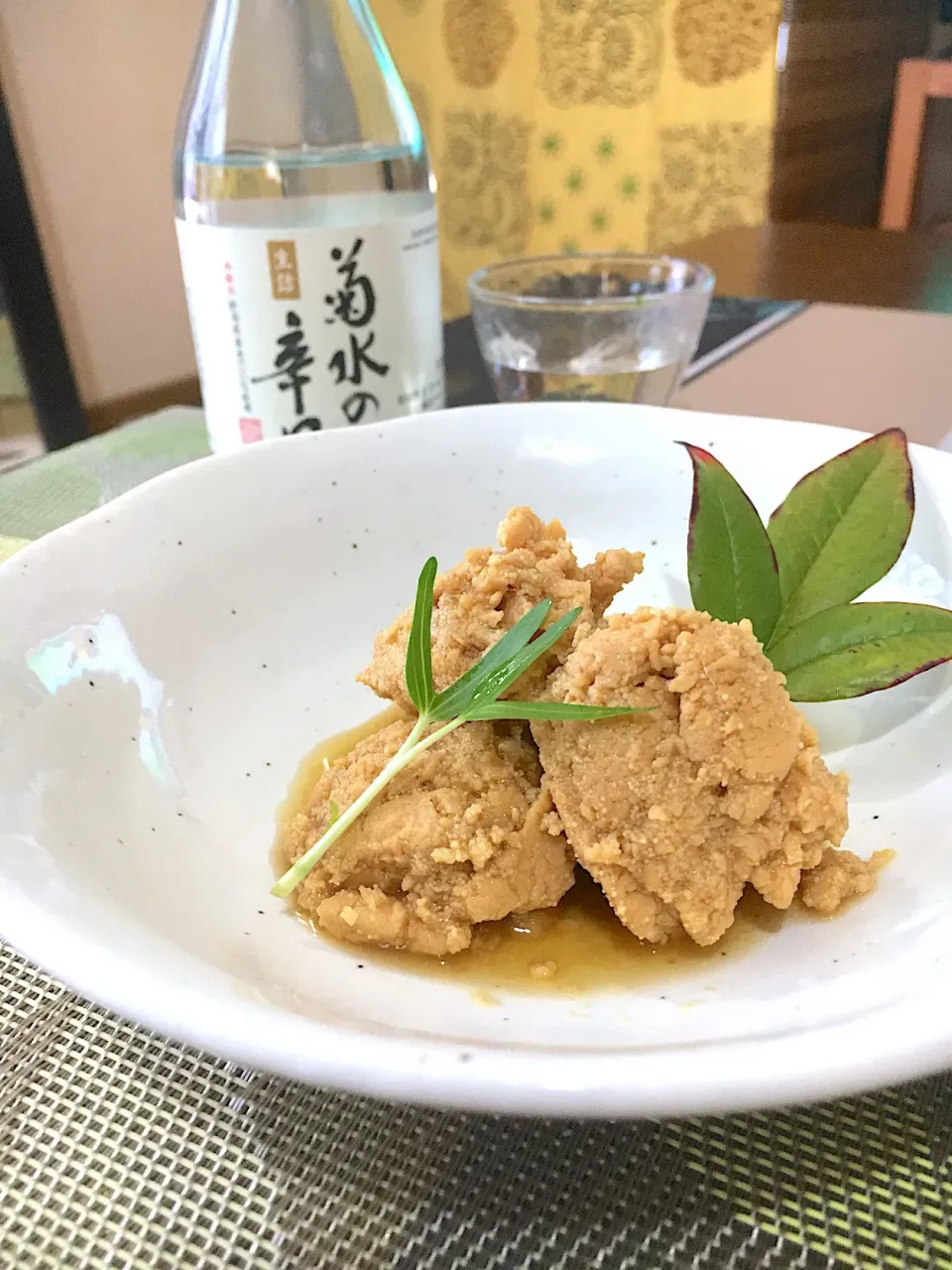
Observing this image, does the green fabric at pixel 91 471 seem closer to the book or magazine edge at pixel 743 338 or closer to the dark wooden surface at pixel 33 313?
the book or magazine edge at pixel 743 338

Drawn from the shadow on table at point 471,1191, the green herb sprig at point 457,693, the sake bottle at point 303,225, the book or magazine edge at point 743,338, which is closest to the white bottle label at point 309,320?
the sake bottle at point 303,225

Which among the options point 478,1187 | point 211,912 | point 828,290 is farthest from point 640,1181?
point 828,290

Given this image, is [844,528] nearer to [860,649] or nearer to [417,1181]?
[860,649]

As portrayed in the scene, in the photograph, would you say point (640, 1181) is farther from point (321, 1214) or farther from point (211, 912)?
point (211, 912)

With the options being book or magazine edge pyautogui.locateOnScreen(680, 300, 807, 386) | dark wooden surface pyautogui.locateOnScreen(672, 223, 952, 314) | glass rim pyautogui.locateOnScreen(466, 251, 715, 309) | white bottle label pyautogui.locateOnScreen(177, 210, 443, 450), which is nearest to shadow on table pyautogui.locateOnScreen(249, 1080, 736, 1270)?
white bottle label pyautogui.locateOnScreen(177, 210, 443, 450)

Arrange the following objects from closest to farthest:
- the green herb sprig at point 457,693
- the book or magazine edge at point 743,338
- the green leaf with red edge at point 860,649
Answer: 1. the green herb sprig at point 457,693
2. the green leaf with red edge at point 860,649
3. the book or magazine edge at point 743,338

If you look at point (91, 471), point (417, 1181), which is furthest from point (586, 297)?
point (417, 1181)

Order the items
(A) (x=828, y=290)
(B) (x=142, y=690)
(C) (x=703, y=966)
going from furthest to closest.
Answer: (A) (x=828, y=290), (B) (x=142, y=690), (C) (x=703, y=966)

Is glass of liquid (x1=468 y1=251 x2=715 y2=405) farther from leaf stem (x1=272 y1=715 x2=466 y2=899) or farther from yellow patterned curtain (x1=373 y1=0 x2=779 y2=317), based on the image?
yellow patterned curtain (x1=373 y1=0 x2=779 y2=317)
